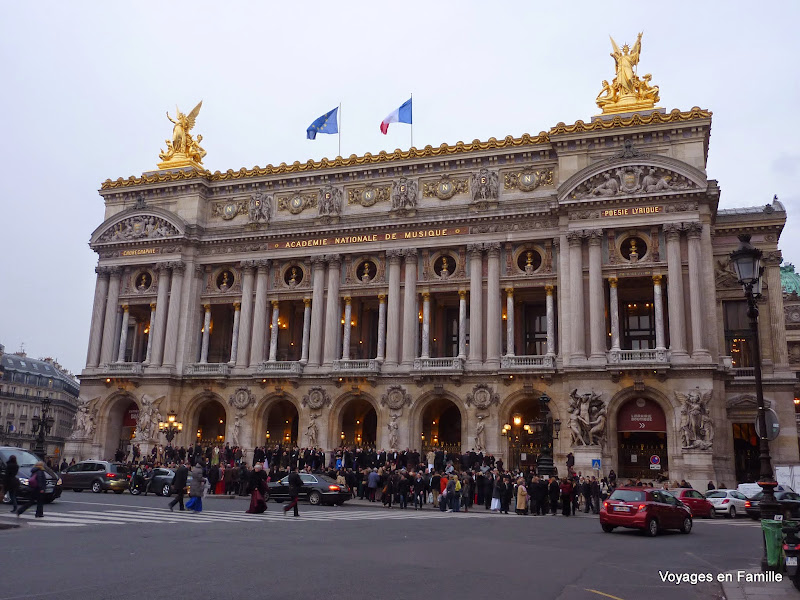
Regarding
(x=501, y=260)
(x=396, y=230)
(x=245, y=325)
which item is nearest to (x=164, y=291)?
(x=245, y=325)

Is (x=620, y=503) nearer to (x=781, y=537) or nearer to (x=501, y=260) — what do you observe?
(x=781, y=537)

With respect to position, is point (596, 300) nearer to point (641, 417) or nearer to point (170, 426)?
point (641, 417)

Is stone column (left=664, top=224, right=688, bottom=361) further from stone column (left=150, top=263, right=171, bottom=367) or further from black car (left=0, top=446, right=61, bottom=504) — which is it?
stone column (left=150, top=263, right=171, bottom=367)

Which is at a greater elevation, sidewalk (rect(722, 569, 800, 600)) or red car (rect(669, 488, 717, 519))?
red car (rect(669, 488, 717, 519))

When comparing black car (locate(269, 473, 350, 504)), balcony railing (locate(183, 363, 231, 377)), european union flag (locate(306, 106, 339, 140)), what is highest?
european union flag (locate(306, 106, 339, 140))

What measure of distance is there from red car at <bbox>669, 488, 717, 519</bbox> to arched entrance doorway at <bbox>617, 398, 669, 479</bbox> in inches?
401

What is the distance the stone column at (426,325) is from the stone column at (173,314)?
58.6 ft

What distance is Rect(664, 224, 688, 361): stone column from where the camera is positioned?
4259cm

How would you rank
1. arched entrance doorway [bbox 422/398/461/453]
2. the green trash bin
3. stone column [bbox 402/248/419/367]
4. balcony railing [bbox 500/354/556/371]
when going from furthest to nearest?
arched entrance doorway [bbox 422/398/461/453], stone column [bbox 402/248/419/367], balcony railing [bbox 500/354/556/371], the green trash bin

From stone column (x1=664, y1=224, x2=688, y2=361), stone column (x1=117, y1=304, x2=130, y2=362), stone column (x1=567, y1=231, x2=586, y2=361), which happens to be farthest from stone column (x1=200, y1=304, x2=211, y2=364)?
stone column (x1=664, y1=224, x2=688, y2=361)

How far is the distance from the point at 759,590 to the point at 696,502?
70.1 ft

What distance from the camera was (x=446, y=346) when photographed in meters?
54.2

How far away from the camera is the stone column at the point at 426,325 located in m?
48.6

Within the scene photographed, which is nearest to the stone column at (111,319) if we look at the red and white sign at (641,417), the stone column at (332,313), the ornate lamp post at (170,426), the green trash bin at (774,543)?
the ornate lamp post at (170,426)
